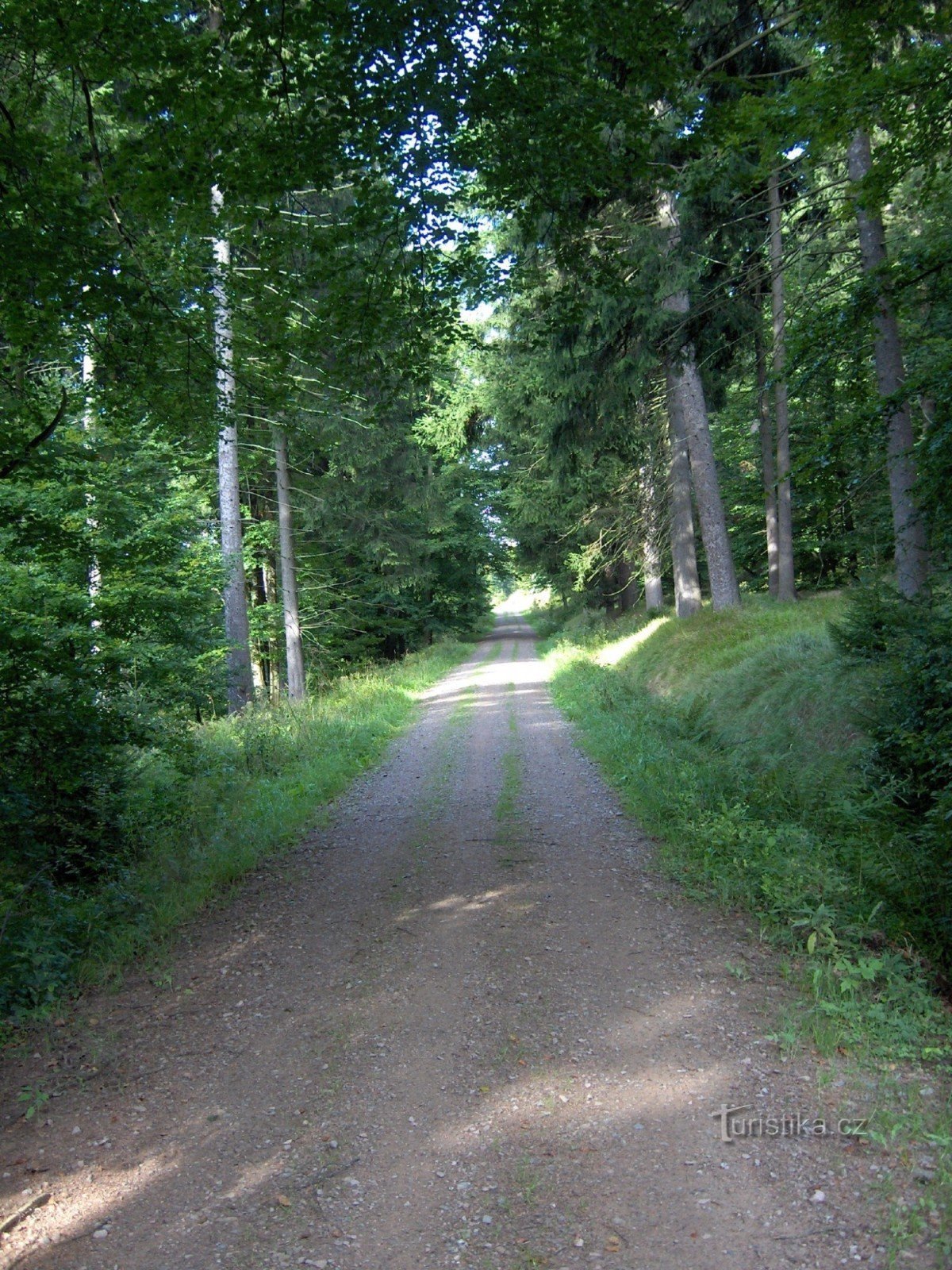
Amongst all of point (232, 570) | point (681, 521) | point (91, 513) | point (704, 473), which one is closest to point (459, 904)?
point (91, 513)

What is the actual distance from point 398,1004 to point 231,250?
→ 492 inches

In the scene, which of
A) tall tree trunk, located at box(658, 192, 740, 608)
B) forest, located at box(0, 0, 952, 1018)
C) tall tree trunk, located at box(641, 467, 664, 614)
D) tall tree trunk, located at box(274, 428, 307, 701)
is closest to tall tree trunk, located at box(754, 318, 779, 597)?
tall tree trunk, located at box(658, 192, 740, 608)

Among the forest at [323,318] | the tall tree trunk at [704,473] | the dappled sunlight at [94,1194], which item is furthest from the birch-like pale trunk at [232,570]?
the dappled sunlight at [94,1194]

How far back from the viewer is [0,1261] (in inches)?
113

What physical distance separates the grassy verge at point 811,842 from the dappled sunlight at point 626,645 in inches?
182

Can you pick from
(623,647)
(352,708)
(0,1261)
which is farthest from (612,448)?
(0,1261)

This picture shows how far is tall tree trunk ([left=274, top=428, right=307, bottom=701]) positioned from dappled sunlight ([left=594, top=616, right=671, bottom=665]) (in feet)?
24.6

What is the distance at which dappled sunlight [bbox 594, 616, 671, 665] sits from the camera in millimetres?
19125

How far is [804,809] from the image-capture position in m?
6.86

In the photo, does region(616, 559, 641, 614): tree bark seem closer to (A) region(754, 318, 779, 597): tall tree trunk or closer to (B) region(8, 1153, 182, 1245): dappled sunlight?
(A) region(754, 318, 779, 597): tall tree trunk

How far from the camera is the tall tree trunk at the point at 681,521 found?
1750cm

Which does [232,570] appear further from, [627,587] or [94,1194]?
[627,587]

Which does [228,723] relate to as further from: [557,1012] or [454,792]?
[557,1012]

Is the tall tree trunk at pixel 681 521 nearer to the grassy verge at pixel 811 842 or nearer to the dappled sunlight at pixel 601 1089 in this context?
the grassy verge at pixel 811 842
